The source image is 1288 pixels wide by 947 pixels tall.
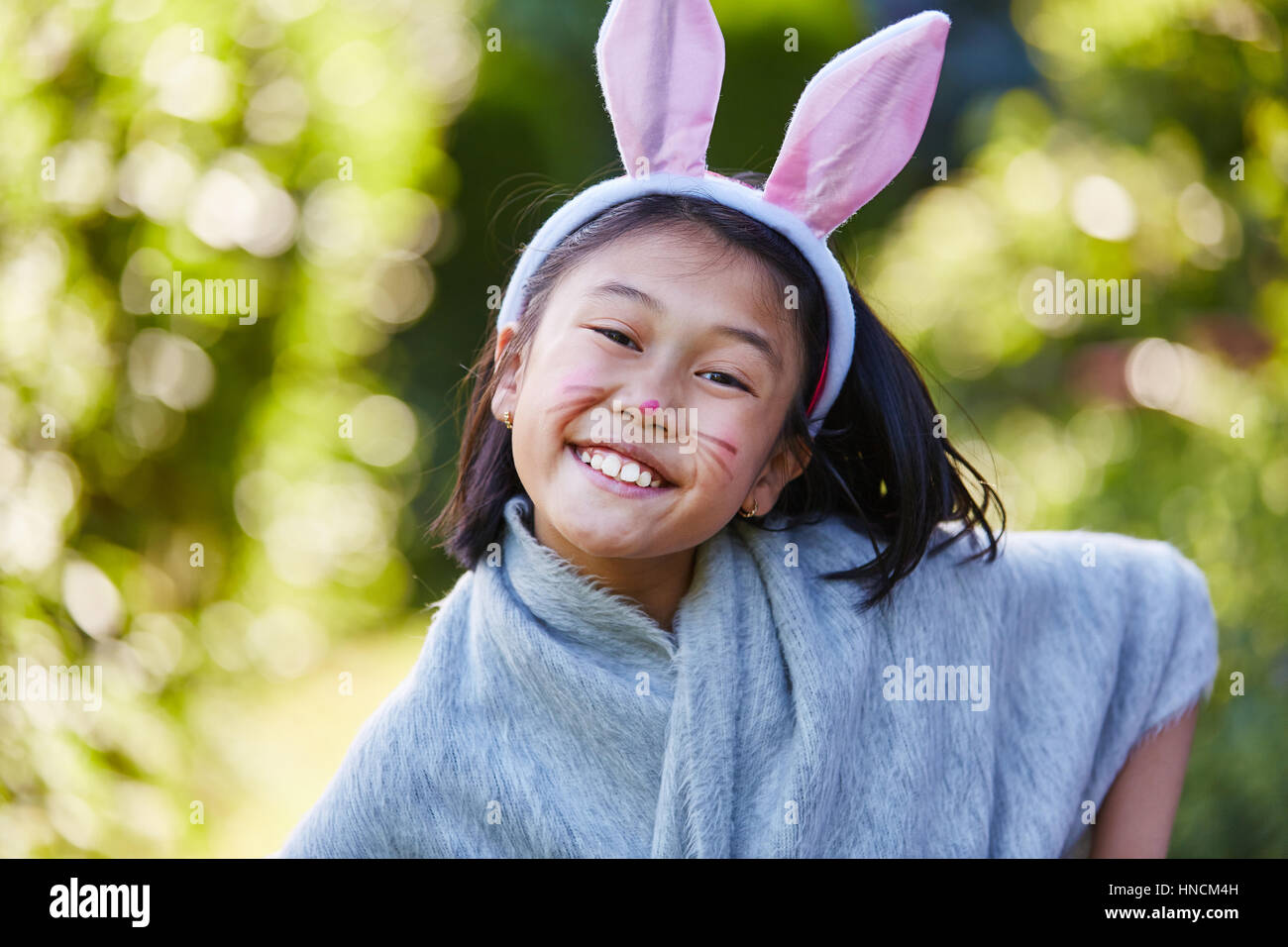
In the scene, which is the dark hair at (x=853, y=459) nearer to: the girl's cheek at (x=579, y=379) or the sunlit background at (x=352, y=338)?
the girl's cheek at (x=579, y=379)

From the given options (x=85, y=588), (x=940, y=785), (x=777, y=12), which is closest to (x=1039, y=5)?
(x=777, y=12)

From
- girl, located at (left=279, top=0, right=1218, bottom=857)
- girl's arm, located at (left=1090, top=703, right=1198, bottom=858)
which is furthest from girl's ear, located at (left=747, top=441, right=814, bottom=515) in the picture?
girl's arm, located at (left=1090, top=703, right=1198, bottom=858)

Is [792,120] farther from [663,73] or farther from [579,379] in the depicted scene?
[579,379]

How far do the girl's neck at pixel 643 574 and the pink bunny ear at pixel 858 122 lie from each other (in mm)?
444

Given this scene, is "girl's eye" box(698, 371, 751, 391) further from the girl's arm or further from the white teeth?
the girl's arm

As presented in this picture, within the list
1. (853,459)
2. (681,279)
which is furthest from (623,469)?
(853,459)

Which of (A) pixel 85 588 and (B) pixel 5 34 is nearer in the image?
(B) pixel 5 34

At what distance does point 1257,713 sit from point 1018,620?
1352mm

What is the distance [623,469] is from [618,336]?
0.49ft

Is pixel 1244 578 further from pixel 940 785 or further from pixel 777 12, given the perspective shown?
pixel 777 12

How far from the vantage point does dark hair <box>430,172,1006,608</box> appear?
1413 mm

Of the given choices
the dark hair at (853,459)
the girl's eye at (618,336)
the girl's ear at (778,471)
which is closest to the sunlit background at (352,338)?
the dark hair at (853,459)

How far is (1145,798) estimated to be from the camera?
5.04 ft

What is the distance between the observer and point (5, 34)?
272cm
